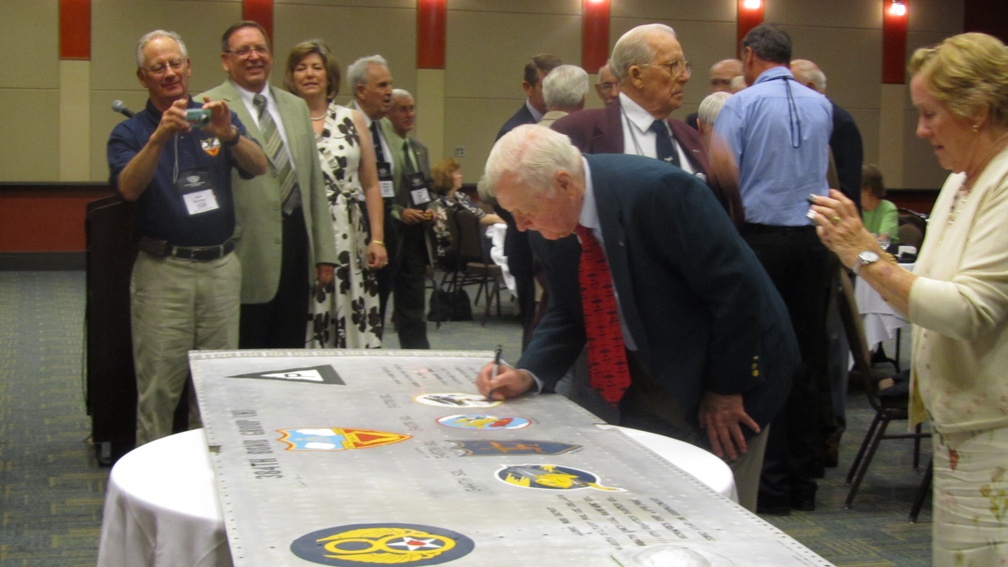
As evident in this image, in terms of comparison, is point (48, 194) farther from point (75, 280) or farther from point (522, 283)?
point (522, 283)

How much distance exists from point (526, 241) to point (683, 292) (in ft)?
4.91

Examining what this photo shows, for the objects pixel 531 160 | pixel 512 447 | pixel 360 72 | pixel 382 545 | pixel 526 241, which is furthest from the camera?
pixel 360 72

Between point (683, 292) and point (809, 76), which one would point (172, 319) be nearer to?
point (683, 292)

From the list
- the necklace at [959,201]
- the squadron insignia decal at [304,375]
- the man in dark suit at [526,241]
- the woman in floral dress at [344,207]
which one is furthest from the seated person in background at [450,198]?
the necklace at [959,201]

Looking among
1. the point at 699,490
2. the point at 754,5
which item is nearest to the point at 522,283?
the point at 699,490

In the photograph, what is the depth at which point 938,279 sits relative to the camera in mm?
1925

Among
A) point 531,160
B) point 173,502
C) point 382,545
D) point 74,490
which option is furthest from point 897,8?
point 382,545

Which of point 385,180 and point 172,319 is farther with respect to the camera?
point 385,180

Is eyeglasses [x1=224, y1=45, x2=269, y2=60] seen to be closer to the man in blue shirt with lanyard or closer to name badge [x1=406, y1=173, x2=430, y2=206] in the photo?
name badge [x1=406, y1=173, x2=430, y2=206]

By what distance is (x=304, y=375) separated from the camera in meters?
2.36

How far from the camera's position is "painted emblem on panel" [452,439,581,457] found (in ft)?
5.77

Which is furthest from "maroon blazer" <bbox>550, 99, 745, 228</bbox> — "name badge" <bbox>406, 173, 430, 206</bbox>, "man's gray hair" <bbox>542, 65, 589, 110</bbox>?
"name badge" <bbox>406, 173, 430, 206</bbox>

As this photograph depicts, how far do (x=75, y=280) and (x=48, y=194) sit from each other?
1216 mm

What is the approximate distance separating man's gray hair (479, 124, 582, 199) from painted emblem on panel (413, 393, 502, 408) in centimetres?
42
